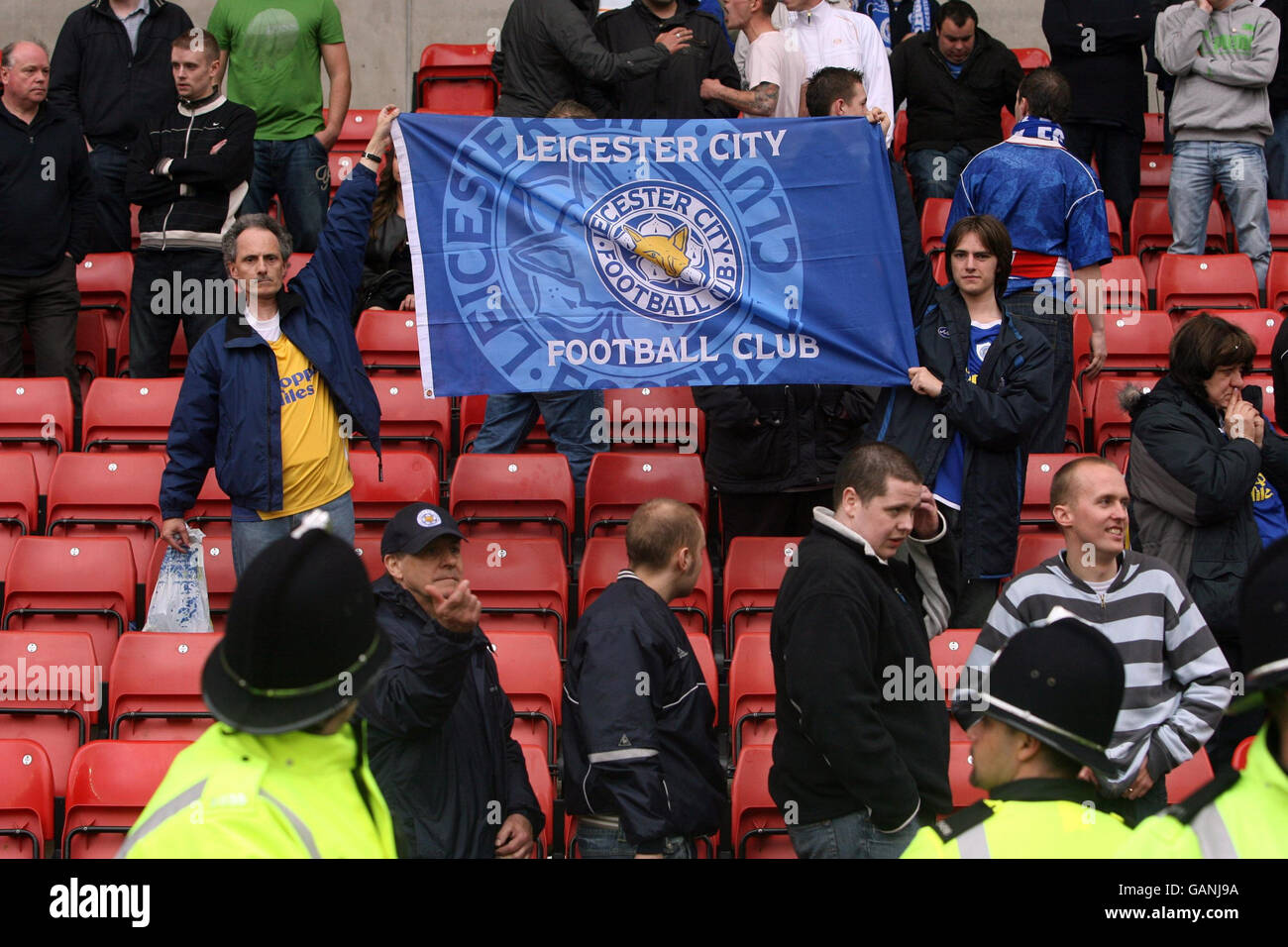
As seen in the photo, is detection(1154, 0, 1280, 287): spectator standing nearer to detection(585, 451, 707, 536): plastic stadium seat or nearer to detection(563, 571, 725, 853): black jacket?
detection(585, 451, 707, 536): plastic stadium seat

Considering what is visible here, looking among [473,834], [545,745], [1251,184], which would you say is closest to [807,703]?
[473,834]

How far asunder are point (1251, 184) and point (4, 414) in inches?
257

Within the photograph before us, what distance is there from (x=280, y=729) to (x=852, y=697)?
184 cm

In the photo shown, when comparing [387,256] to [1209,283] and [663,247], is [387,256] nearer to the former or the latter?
[663,247]

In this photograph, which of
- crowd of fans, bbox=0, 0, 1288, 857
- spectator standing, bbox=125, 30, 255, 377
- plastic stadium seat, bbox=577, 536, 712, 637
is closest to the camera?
crowd of fans, bbox=0, 0, 1288, 857

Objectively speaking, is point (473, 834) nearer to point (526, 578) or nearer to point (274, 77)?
point (526, 578)

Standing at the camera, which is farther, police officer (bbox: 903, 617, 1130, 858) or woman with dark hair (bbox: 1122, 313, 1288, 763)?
woman with dark hair (bbox: 1122, 313, 1288, 763)

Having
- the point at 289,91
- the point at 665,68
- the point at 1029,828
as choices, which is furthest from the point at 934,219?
the point at 1029,828

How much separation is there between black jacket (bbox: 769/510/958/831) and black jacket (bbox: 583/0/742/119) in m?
4.19

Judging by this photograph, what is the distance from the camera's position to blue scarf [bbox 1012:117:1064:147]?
6.74m

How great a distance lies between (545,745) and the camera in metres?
5.18

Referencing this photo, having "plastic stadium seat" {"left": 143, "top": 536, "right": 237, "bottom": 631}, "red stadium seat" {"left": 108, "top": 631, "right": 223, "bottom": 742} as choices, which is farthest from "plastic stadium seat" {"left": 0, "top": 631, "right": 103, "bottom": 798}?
"plastic stadium seat" {"left": 143, "top": 536, "right": 237, "bottom": 631}
